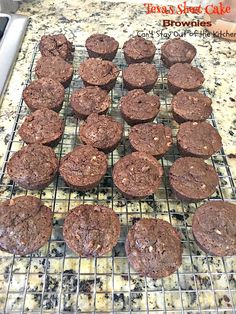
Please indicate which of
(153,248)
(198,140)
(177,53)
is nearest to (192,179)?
(198,140)

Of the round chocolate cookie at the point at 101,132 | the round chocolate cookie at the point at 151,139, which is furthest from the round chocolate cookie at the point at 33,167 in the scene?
the round chocolate cookie at the point at 151,139

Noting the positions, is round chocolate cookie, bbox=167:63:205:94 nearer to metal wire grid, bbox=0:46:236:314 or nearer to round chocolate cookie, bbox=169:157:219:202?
round chocolate cookie, bbox=169:157:219:202

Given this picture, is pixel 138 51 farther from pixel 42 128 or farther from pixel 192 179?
pixel 192 179

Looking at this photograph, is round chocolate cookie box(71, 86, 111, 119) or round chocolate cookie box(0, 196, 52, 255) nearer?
round chocolate cookie box(0, 196, 52, 255)

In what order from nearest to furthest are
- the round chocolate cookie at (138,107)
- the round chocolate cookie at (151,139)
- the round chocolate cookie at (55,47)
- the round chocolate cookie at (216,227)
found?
1. the round chocolate cookie at (216,227)
2. the round chocolate cookie at (151,139)
3. the round chocolate cookie at (138,107)
4. the round chocolate cookie at (55,47)

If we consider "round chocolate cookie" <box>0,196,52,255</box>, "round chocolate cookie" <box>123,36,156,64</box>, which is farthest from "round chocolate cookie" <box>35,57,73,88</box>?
"round chocolate cookie" <box>0,196,52,255</box>

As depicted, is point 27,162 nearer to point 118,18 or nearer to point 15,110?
point 15,110

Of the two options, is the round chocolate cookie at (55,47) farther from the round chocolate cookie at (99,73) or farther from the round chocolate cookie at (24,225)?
the round chocolate cookie at (24,225)
